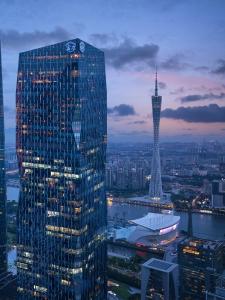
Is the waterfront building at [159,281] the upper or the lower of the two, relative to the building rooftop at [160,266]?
lower

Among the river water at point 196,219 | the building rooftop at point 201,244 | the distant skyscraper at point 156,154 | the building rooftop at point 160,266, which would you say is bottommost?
the river water at point 196,219

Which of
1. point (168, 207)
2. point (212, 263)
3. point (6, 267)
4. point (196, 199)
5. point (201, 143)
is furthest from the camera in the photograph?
point (201, 143)

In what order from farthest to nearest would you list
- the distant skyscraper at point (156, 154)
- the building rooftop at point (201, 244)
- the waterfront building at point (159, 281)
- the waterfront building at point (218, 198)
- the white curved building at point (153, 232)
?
the waterfront building at point (218, 198)
the distant skyscraper at point (156, 154)
the white curved building at point (153, 232)
the building rooftop at point (201, 244)
the waterfront building at point (159, 281)

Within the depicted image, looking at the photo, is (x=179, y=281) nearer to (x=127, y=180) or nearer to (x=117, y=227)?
(x=117, y=227)

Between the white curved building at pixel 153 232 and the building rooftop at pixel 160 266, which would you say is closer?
the building rooftop at pixel 160 266

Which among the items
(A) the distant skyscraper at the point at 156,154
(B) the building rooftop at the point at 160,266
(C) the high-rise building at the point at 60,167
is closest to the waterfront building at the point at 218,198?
(A) the distant skyscraper at the point at 156,154

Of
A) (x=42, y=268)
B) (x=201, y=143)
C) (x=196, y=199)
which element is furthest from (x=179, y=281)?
(x=201, y=143)

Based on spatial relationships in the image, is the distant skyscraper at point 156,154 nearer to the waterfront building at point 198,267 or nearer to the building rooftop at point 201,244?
the building rooftop at point 201,244

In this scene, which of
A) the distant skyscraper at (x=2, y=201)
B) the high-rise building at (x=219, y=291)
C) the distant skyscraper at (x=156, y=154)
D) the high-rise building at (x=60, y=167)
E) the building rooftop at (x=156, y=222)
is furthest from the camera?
the distant skyscraper at (x=156, y=154)
